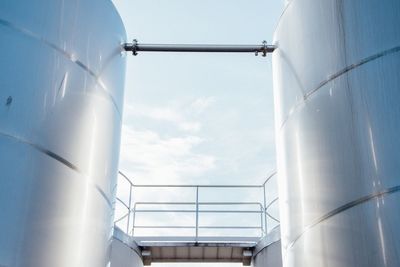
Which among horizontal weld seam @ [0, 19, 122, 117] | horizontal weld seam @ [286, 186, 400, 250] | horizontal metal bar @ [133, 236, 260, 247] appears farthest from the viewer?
horizontal metal bar @ [133, 236, 260, 247]

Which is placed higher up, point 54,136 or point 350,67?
point 350,67

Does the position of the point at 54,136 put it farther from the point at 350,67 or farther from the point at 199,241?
the point at 199,241

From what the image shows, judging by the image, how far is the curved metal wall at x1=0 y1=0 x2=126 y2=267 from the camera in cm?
329

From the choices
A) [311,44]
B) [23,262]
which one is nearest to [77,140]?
[23,262]

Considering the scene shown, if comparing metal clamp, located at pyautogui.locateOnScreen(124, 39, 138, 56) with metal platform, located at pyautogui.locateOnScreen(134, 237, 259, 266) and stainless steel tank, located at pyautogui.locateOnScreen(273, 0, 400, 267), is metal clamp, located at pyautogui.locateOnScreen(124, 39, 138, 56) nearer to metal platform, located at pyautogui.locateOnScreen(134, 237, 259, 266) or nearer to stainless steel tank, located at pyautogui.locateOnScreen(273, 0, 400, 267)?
stainless steel tank, located at pyautogui.locateOnScreen(273, 0, 400, 267)

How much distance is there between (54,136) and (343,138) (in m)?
1.92

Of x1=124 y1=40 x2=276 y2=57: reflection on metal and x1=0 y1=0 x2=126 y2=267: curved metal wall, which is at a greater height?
x1=124 y1=40 x2=276 y2=57: reflection on metal

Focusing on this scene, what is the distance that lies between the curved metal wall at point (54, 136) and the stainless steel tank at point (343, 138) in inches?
60.6

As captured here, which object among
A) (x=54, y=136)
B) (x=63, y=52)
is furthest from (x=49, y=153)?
(x=63, y=52)

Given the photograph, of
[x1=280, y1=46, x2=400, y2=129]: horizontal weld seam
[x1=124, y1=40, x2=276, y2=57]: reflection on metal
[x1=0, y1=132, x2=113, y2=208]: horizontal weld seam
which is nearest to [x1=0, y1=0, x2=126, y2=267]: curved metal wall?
[x1=0, y1=132, x2=113, y2=208]: horizontal weld seam

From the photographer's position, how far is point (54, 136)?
3637 millimetres

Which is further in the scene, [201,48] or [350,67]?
[201,48]

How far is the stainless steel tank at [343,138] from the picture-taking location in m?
3.33

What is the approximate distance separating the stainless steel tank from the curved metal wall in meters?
1.54
